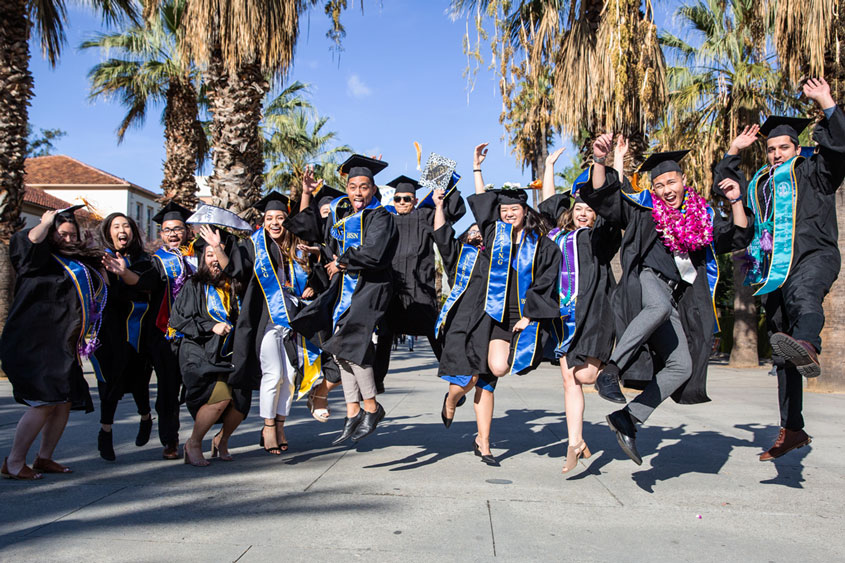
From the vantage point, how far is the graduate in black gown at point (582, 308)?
4988 mm

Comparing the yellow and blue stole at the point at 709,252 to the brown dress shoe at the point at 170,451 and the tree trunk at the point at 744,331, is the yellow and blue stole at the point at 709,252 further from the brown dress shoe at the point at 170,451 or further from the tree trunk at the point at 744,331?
the tree trunk at the point at 744,331

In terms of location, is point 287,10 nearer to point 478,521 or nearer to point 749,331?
point 478,521

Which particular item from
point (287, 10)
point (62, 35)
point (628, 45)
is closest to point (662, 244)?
point (628, 45)

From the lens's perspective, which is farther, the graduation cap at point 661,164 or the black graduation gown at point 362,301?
the black graduation gown at point 362,301

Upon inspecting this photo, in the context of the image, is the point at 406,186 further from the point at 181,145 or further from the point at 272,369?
the point at 181,145

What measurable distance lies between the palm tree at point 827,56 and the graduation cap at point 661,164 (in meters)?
6.63

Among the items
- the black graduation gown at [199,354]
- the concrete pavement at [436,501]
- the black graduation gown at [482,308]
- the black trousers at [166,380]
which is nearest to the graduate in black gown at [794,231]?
the concrete pavement at [436,501]

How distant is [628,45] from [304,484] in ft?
29.5

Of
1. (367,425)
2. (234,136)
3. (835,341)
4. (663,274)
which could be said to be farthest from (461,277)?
(835,341)

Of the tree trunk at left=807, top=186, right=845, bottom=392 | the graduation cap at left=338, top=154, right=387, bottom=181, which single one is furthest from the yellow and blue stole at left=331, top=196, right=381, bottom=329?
the tree trunk at left=807, top=186, right=845, bottom=392

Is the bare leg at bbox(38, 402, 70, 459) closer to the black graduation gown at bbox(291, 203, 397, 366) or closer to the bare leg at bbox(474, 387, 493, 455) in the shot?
the black graduation gown at bbox(291, 203, 397, 366)

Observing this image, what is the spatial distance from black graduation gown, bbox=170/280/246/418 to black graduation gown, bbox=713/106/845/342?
394 cm

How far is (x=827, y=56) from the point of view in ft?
35.4

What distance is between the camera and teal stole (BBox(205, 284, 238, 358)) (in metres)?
5.36
